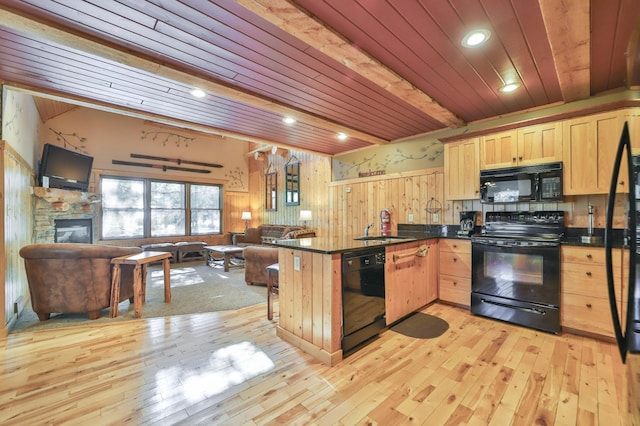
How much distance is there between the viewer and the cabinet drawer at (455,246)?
3320mm

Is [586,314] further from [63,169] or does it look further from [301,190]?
[63,169]

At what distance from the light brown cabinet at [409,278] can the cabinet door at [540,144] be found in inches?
56.0

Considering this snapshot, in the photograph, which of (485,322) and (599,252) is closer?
(599,252)

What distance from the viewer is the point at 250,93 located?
9.71 feet

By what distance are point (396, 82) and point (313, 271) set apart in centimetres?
196

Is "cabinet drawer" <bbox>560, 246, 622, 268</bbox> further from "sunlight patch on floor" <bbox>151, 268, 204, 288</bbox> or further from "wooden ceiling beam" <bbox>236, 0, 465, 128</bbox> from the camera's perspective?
"sunlight patch on floor" <bbox>151, 268, 204, 288</bbox>

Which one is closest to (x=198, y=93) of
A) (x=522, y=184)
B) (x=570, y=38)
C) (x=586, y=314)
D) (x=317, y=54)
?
(x=317, y=54)

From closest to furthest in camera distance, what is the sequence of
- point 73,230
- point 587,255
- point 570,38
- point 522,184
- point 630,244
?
point 630,244 < point 570,38 < point 587,255 < point 522,184 < point 73,230

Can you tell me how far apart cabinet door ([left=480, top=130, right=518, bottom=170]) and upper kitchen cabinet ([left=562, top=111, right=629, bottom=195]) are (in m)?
0.45

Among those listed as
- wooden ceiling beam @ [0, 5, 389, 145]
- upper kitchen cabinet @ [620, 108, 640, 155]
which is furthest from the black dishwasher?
upper kitchen cabinet @ [620, 108, 640, 155]

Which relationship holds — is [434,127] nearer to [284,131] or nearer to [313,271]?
[284,131]

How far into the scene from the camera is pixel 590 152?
271cm

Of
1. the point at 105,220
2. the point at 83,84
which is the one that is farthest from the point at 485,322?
the point at 105,220

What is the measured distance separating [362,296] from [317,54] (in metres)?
2.14
